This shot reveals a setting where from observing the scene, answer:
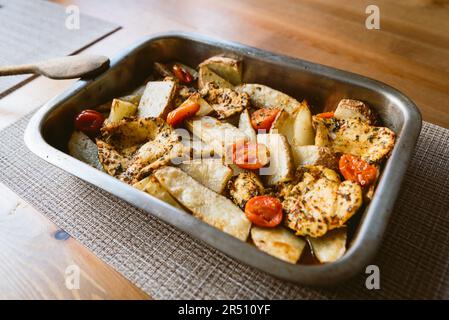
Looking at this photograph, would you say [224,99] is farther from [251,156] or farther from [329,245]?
[329,245]

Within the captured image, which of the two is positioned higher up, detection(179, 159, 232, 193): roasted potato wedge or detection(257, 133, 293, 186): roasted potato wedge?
detection(257, 133, 293, 186): roasted potato wedge

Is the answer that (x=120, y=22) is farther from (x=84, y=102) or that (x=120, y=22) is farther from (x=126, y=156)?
(x=126, y=156)

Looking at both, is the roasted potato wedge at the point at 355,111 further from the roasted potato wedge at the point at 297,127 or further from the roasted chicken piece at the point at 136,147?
the roasted chicken piece at the point at 136,147

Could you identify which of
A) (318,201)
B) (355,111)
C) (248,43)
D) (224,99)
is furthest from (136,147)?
(248,43)

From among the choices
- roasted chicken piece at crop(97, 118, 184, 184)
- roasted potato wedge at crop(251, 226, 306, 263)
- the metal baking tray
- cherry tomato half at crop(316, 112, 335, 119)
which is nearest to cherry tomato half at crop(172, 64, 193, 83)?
the metal baking tray

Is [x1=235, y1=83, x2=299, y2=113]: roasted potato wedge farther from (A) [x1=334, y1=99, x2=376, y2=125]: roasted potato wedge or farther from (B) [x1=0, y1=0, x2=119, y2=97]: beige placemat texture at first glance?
(B) [x1=0, y1=0, x2=119, y2=97]: beige placemat texture
